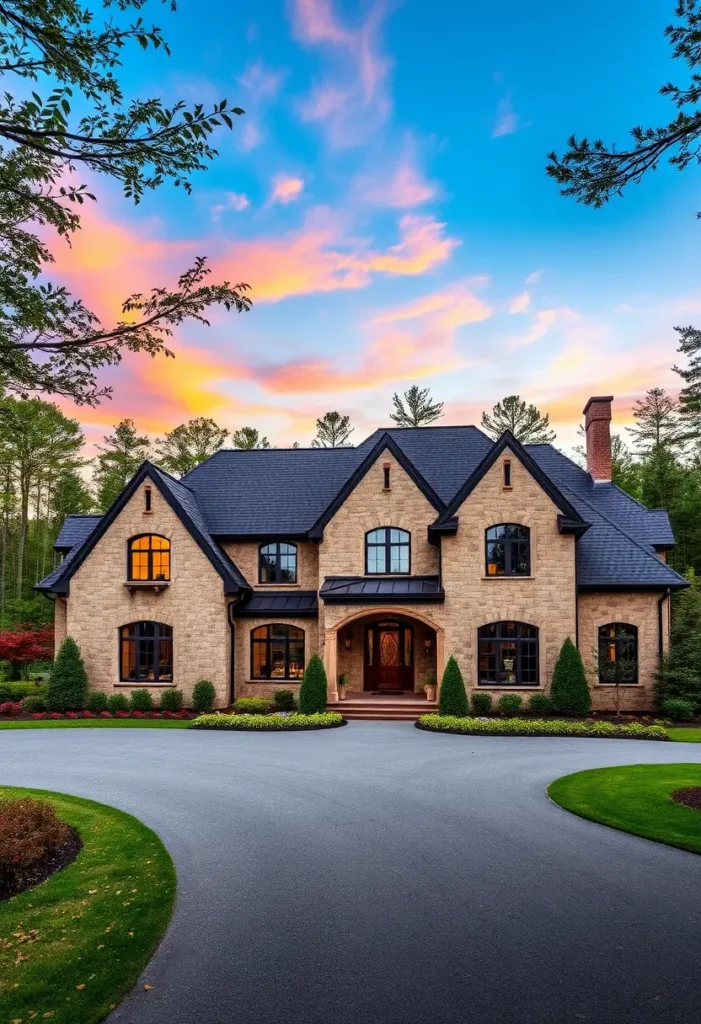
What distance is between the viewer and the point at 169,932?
5551 millimetres

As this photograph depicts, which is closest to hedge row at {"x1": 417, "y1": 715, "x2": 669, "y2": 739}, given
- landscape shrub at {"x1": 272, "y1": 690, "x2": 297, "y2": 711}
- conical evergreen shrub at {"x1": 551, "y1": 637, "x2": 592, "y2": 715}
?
conical evergreen shrub at {"x1": 551, "y1": 637, "x2": 592, "y2": 715}

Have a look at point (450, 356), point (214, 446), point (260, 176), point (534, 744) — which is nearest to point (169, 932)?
point (534, 744)

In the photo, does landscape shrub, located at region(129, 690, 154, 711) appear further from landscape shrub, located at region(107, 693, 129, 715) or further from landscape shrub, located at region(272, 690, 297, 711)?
landscape shrub, located at region(272, 690, 297, 711)

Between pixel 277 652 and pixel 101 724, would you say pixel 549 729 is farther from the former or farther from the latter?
pixel 101 724

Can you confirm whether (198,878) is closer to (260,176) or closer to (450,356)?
(260,176)

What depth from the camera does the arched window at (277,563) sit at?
2331 cm

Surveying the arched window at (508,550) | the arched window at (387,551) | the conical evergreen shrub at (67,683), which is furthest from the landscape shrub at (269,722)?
the arched window at (508,550)

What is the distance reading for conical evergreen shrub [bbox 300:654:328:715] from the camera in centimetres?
1889

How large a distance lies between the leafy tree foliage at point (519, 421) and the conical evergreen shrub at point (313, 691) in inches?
1287

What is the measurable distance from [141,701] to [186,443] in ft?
105

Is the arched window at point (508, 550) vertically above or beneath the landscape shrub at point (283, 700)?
above

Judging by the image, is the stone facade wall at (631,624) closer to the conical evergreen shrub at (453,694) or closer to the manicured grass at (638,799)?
the conical evergreen shrub at (453,694)

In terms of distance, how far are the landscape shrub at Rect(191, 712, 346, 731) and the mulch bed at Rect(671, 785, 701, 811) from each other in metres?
9.90

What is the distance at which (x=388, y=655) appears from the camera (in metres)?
22.4
